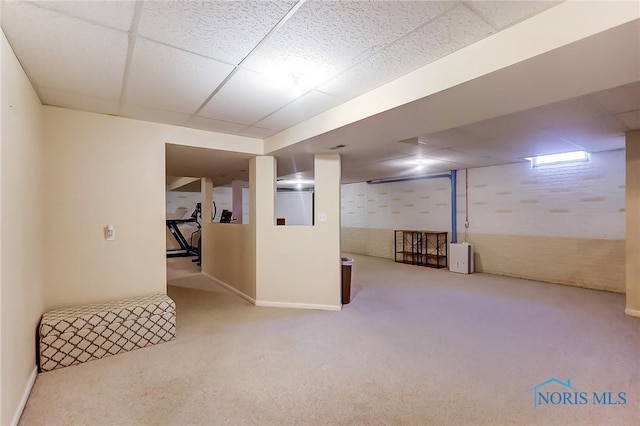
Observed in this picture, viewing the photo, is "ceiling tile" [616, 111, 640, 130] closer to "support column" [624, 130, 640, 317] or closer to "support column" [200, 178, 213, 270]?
"support column" [624, 130, 640, 317]

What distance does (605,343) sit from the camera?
110 inches

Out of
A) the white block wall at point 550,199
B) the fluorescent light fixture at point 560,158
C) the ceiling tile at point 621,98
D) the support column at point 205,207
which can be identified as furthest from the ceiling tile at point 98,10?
the white block wall at point 550,199

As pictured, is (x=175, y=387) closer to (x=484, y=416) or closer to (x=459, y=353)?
(x=484, y=416)

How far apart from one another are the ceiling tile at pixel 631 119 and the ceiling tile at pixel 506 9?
255 cm

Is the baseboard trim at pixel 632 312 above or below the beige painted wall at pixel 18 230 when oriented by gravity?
below

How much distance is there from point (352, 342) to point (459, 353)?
3.19 ft

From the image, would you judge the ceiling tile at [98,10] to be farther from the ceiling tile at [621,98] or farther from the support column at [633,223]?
the support column at [633,223]

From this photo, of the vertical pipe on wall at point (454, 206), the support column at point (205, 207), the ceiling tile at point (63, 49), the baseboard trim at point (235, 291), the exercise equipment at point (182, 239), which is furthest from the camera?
the exercise equipment at point (182, 239)

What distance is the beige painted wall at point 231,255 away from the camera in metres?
4.28

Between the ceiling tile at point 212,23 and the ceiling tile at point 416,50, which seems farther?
the ceiling tile at point 416,50

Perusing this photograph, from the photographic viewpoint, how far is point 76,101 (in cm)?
256

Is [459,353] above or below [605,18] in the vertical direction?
below

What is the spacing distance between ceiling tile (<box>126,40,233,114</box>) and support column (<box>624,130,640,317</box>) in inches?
190

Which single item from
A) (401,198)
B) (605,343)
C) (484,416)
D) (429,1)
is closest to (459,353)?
(484,416)
